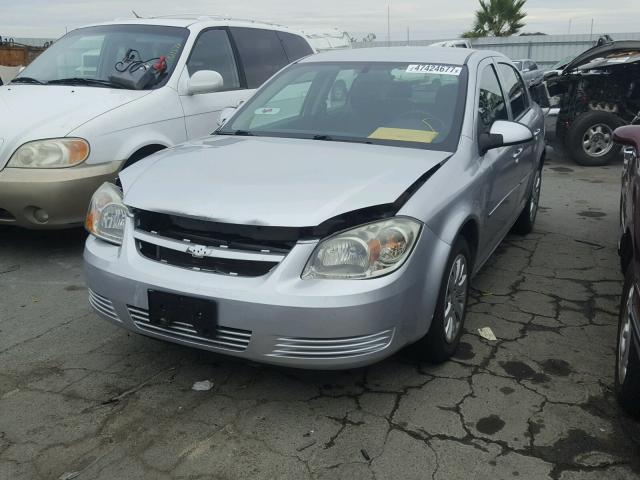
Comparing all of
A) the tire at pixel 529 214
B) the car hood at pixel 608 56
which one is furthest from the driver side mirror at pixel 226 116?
the car hood at pixel 608 56

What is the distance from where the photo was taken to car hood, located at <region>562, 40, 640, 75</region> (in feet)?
29.3

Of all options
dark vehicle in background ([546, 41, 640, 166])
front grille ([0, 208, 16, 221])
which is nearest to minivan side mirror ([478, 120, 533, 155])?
front grille ([0, 208, 16, 221])

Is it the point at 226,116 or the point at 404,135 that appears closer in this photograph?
the point at 404,135

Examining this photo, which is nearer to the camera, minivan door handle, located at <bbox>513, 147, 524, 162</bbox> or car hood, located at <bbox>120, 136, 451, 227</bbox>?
car hood, located at <bbox>120, 136, 451, 227</bbox>

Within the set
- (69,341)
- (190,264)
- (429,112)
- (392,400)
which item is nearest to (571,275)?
(429,112)

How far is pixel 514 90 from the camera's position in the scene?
16.8 ft

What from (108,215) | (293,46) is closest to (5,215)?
(108,215)

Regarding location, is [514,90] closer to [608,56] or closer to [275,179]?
[275,179]

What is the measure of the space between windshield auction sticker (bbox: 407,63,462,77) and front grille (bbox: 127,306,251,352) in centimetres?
216

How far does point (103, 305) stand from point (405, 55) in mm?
2523

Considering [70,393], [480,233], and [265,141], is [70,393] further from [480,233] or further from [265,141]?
[480,233]

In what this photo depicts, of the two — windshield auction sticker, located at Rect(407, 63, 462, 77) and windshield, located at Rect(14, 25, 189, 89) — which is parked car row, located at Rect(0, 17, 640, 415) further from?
windshield, located at Rect(14, 25, 189, 89)

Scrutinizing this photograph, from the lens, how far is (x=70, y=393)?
9.89ft

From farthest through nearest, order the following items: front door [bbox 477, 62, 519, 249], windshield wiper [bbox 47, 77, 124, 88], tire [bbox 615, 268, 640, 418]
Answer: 1. windshield wiper [bbox 47, 77, 124, 88]
2. front door [bbox 477, 62, 519, 249]
3. tire [bbox 615, 268, 640, 418]
